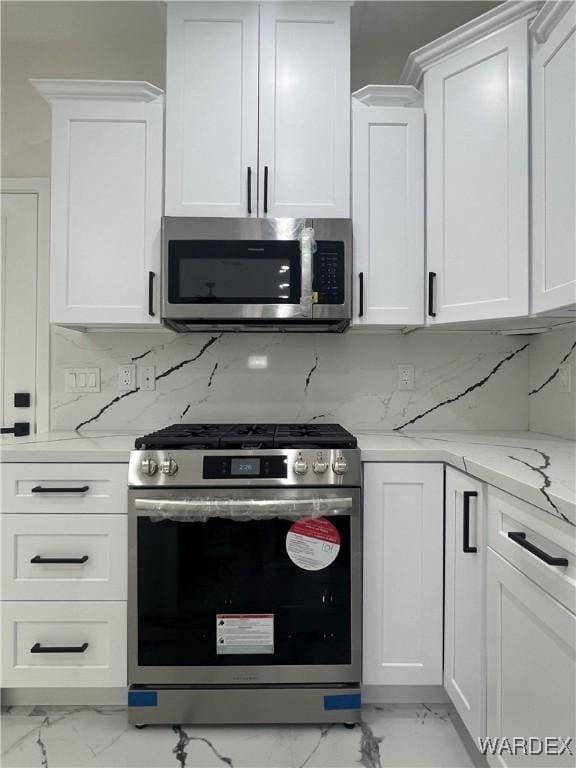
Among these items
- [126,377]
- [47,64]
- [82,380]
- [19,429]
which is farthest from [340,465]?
[47,64]

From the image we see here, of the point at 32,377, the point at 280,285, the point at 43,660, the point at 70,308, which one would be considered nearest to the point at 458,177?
the point at 280,285

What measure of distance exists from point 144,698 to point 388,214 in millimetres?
1977

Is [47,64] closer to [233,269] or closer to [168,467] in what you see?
[233,269]

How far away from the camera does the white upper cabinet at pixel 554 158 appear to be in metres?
1.43

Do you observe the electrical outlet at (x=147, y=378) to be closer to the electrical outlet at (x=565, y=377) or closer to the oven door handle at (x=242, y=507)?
the oven door handle at (x=242, y=507)

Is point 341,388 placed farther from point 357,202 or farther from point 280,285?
point 357,202

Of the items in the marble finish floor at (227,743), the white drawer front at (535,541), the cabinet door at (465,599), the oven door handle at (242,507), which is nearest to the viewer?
the white drawer front at (535,541)

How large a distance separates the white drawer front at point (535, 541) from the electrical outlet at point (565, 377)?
0.88 m

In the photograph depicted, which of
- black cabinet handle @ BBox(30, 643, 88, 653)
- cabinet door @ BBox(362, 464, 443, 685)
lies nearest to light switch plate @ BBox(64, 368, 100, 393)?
black cabinet handle @ BBox(30, 643, 88, 653)

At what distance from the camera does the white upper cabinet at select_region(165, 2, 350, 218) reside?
6.31 ft

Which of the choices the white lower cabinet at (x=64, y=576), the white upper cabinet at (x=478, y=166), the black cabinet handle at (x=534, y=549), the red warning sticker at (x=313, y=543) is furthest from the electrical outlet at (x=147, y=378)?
the black cabinet handle at (x=534, y=549)

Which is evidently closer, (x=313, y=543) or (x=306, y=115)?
(x=313, y=543)

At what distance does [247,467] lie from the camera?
5.42 feet

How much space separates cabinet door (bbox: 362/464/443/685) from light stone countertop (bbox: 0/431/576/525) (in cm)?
9
